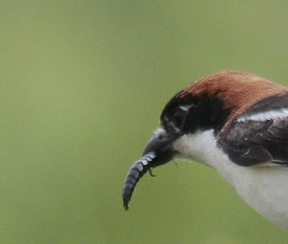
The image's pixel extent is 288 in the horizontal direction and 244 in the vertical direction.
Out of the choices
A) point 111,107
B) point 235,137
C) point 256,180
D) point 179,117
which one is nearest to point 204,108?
point 179,117

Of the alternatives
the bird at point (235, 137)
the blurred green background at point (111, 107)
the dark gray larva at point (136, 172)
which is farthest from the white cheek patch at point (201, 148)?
the blurred green background at point (111, 107)

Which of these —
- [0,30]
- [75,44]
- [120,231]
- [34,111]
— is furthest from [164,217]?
[0,30]

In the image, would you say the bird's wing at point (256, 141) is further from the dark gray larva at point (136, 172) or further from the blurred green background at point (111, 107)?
the blurred green background at point (111, 107)

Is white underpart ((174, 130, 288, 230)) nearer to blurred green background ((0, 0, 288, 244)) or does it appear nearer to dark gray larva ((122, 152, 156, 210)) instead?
dark gray larva ((122, 152, 156, 210))

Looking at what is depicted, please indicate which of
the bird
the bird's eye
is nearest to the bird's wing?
the bird

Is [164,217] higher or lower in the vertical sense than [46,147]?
lower

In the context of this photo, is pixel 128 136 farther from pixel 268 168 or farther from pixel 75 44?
pixel 268 168
